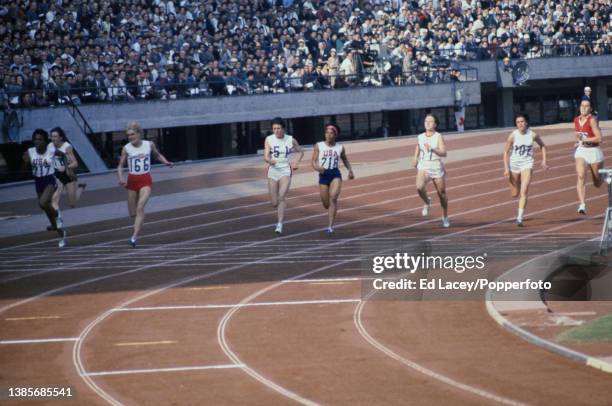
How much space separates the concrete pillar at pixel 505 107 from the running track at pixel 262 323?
27940 millimetres

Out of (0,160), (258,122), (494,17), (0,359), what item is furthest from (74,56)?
(0,359)

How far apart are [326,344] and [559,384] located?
2663 mm

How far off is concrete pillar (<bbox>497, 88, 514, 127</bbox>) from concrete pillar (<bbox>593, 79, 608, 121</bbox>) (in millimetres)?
4561

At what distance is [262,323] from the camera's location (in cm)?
1253

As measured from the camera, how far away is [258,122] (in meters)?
43.1

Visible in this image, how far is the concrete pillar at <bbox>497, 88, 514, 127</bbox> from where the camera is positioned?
1989 inches

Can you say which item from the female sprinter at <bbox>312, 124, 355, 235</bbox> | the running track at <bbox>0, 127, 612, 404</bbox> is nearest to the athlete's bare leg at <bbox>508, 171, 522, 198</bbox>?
the running track at <bbox>0, 127, 612, 404</bbox>

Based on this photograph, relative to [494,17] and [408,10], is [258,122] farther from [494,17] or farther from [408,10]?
[494,17]

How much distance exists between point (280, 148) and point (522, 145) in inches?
161

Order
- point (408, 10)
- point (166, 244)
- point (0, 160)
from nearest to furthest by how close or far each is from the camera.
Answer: point (166, 244) → point (0, 160) → point (408, 10)

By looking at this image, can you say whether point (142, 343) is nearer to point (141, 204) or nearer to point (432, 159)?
point (141, 204)

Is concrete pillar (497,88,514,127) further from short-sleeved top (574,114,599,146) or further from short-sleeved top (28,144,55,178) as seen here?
short-sleeved top (28,144,55,178)

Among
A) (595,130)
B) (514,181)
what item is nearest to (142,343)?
(514,181)

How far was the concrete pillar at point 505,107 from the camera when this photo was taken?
166 feet
